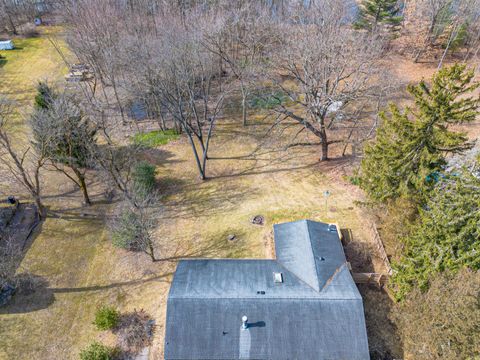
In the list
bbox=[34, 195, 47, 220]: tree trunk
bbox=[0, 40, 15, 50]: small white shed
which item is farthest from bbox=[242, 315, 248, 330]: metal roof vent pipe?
bbox=[0, 40, 15, 50]: small white shed

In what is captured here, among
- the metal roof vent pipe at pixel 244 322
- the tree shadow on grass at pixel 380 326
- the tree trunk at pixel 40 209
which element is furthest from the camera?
the tree trunk at pixel 40 209

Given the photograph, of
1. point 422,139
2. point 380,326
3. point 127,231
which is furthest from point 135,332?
point 422,139

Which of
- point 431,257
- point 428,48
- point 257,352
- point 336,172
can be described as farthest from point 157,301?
point 428,48

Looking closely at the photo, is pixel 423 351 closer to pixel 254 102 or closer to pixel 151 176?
pixel 151 176

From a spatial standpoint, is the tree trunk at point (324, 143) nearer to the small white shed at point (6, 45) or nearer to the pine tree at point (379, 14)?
the pine tree at point (379, 14)

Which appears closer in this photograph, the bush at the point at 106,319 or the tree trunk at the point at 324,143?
the bush at the point at 106,319

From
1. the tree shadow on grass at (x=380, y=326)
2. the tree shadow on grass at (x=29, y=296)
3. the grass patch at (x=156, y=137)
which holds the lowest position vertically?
the tree shadow on grass at (x=29, y=296)

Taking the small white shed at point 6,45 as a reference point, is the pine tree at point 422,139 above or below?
above

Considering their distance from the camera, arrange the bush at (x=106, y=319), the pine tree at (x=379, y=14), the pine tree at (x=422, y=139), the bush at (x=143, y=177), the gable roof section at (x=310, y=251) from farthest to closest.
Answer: the pine tree at (x=379, y=14), the bush at (x=143, y=177), the bush at (x=106, y=319), the gable roof section at (x=310, y=251), the pine tree at (x=422, y=139)

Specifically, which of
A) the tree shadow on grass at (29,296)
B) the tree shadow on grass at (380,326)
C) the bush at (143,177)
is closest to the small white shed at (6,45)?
the bush at (143,177)
